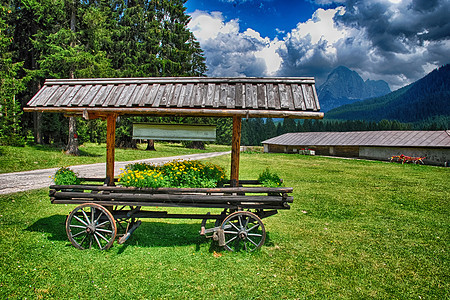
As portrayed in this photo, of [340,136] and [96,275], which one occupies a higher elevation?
[340,136]

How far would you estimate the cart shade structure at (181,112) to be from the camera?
5.70 meters

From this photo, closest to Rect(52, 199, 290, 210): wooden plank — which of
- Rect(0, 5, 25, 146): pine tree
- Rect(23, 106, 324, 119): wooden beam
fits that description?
Rect(23, 106, 324, 119): wooden beam

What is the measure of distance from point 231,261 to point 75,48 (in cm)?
2352

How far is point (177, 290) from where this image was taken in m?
4.42

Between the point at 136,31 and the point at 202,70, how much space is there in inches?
617

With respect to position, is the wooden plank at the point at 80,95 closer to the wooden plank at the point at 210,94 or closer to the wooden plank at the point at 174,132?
the wooden plank at the point at 174,132

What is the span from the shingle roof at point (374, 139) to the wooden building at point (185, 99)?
3381cm

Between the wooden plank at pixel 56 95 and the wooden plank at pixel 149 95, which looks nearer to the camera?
the wooden plank at pixel 149 95

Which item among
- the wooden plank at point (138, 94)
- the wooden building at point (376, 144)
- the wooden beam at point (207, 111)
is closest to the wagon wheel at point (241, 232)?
the wooden beam at point (207, 111)

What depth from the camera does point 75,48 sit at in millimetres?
22016

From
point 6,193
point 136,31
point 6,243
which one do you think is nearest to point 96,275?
point 6,243

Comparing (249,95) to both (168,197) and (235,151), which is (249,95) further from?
(168,197)

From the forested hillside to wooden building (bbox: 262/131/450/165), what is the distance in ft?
85.3

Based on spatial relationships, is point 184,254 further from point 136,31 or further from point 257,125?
point 257,125
